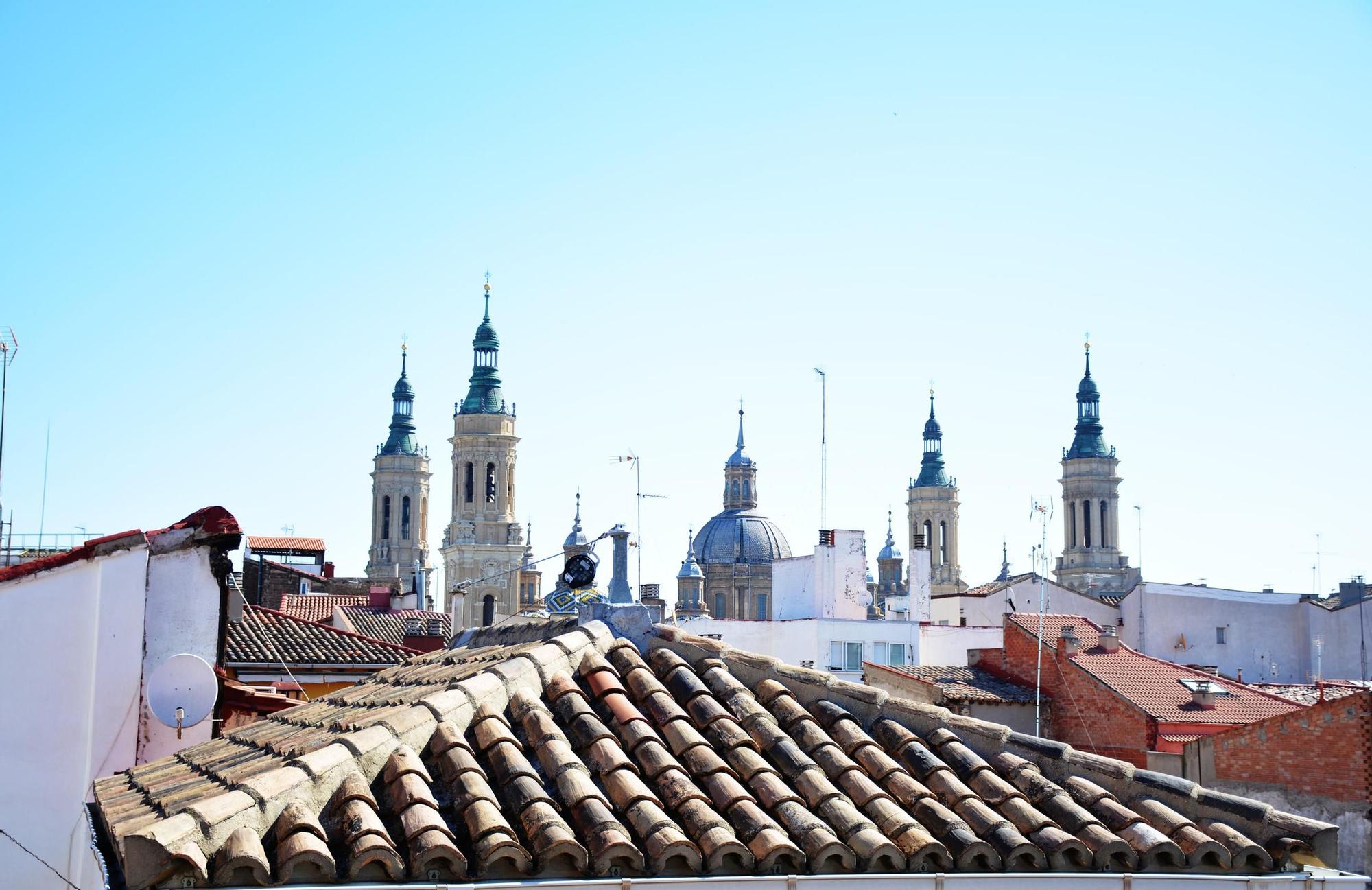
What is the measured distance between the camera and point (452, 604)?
142ft

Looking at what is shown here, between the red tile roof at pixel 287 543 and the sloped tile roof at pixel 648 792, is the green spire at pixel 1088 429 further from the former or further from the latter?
the sloped tile roof at pixel 648 792

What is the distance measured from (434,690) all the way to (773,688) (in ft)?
6.41

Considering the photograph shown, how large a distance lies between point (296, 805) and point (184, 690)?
483 cm

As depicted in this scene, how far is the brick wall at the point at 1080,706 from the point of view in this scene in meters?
24.3

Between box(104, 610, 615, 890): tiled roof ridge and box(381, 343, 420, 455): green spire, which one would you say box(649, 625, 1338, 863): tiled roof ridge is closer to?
box(104, 610, 615, 890): tiled roof ridge

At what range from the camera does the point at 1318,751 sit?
1594 cm

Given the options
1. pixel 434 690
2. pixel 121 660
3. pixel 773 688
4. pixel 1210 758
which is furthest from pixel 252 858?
pixel 1210 758

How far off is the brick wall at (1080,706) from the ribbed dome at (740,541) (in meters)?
70.1

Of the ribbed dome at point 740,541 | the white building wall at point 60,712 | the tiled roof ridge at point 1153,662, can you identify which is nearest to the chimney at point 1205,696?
the tiled roof ridge at point 1153,662

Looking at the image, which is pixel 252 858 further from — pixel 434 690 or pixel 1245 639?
pixel 1245 639

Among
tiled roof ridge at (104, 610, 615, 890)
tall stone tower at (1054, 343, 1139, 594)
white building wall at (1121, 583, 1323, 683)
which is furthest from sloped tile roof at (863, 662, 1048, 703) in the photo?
tall stone tower at (1054, 343, 1139, 594)

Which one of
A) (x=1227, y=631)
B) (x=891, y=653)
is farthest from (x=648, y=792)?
(x=1227, y=631)

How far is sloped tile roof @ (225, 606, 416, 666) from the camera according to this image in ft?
73.9

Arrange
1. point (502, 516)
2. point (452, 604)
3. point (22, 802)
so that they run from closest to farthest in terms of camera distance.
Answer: point (22, 802) < point (452, 604) < point (502, 516)
